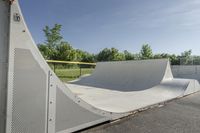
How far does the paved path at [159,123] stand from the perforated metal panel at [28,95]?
848mm

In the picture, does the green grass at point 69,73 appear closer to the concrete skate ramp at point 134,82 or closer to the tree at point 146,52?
the concrete skate ramp at point 134,82

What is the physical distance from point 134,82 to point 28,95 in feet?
19.8

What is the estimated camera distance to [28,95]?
73.1 inches

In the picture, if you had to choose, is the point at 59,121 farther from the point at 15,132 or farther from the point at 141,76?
the point at 141,76

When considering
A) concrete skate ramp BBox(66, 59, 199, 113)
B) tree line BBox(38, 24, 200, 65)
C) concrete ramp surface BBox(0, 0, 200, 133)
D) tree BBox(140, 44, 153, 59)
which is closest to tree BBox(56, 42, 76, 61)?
tree line BBox(38, 24, 200, 65)

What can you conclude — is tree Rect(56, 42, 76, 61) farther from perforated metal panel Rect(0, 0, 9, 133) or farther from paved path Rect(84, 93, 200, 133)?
perforated metal panel Rect(0, 0, 9, 133)

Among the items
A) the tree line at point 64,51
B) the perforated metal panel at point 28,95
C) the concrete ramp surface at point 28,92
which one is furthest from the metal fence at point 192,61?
the perforated metal panel at point 28,95

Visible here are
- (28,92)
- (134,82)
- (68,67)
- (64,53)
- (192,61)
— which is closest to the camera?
(28,92)

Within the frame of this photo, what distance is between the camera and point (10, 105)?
1.74 meters

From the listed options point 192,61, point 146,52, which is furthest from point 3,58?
point 146,52

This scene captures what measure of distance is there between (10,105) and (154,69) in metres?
6.68

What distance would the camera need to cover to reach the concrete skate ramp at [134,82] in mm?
5582

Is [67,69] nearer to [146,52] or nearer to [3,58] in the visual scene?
[3,58]

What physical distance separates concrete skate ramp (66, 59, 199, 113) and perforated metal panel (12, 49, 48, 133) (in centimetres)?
321
